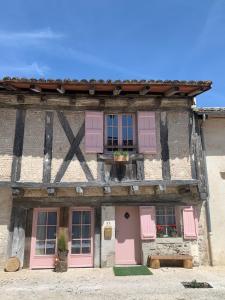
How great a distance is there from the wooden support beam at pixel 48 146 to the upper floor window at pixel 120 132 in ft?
6.02

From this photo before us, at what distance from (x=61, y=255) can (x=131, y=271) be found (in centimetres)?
212

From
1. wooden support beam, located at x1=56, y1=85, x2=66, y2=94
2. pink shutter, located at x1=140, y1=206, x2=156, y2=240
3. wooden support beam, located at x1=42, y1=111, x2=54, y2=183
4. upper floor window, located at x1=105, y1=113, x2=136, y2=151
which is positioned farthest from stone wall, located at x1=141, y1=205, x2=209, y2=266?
wooden support beam, located at x1=56, y1=85, x2=66, y2=94

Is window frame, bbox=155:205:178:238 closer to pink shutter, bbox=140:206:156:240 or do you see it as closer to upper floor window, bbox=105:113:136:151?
pink shutter, bbox=140:206:156:240

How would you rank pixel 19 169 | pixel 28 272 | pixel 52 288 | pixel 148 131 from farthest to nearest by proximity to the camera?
pixel 148 131
pixel 19 169
pixel 28 272
pixel 52 288

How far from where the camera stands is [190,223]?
869cm

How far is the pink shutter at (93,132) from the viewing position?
28.7 feet

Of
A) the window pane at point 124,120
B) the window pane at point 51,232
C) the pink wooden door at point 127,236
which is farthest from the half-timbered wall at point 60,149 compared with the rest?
the window pane at point 51,232

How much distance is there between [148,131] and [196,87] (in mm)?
2081

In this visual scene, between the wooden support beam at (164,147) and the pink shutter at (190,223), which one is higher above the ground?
the wooden support beam at (164,147)

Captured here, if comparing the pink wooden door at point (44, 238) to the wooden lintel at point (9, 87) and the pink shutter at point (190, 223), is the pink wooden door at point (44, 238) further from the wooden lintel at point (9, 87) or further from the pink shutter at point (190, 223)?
the pink shutter at point (190, 223)

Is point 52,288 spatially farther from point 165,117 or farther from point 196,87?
point 196,87

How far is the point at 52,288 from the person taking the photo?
6195mm

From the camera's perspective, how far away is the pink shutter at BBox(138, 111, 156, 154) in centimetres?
886

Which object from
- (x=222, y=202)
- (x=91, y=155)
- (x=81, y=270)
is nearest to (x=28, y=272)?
(x=81, y=270)
